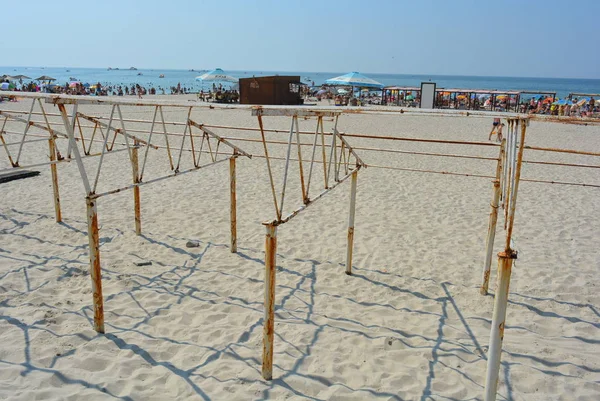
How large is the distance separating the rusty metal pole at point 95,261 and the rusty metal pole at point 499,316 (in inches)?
129

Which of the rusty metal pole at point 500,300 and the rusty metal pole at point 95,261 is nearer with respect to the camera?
the rusty metal pole at point 500,300

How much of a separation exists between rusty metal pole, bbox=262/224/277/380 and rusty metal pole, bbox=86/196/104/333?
65.0 inches

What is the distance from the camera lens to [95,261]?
4.27 meters

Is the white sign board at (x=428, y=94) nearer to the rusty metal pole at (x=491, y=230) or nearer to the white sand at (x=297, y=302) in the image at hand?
the white sand at (x=297, y=302)

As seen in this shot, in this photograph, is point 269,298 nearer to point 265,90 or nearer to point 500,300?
point 500,300

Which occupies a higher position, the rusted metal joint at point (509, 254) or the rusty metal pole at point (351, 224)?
the rusted metal joint at point (509, 254)

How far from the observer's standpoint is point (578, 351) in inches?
177

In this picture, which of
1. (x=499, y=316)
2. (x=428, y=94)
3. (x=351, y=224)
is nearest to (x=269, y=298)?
(x=499, y=316)

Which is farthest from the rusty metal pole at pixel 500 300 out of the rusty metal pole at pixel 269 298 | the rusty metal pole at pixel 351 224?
the rusty metal pole at pixel 351 224

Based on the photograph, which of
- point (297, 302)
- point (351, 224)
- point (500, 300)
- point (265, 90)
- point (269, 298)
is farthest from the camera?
point (265, 90)

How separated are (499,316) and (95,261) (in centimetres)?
339

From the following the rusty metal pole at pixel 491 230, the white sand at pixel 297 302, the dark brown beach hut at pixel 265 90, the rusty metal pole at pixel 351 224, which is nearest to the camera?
the white sand at pixel 297 302

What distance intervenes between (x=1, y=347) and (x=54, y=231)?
337 centimetres

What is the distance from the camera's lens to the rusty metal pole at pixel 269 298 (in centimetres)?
354
